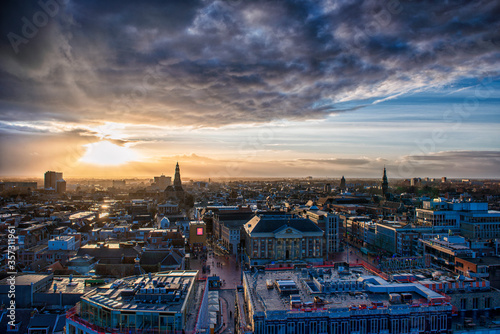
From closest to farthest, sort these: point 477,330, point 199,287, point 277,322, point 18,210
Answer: point 277,322 → point 477,330 → point 199,287 → point 18,210

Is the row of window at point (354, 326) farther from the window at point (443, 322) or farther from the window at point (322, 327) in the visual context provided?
the window at point (443, 322)

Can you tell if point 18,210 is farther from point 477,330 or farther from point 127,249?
point 477,330

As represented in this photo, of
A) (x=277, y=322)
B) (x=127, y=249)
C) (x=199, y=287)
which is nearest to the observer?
(x=277, y=322)

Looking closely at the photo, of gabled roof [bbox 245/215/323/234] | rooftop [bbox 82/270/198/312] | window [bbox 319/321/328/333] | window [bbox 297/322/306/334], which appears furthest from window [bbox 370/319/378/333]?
gabled roof [bbox 245/215/323/234]

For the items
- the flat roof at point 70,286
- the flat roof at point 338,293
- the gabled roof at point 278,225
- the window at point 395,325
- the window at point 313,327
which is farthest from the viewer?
the gabled roof at point 278,225

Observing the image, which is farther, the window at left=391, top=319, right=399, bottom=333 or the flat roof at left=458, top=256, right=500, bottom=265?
the flat roof at left=458, top=256, right=500, bottom=265

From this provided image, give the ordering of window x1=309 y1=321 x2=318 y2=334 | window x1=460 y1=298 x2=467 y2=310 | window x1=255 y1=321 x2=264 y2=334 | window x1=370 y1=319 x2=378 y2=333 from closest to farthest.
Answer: window x1=255 y1=321 x2=264 y2=334 < window x1=309 y1=321 x2=318 y2=334 < window x1=370 y1=319 x2=378 y2=333 < window x1=460 y1=298 x2=467 y2=310

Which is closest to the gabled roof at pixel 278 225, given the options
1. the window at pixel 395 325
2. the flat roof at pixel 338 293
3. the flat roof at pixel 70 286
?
the flat roof at pixel 338 293

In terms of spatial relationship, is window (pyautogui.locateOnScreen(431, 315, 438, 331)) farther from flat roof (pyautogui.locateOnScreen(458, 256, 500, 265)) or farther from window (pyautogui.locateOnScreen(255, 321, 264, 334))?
flat roof (pyautogui.locateOnScreen(458, 256, 500, 265))

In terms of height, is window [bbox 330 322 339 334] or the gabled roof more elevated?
the gabled roof

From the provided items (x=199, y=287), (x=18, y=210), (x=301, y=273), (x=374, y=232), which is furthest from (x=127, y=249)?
(x=18, y=210)

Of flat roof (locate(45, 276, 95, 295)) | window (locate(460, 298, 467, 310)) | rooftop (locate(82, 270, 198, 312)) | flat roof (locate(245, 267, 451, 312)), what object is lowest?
flat roof (locate(45, 276, 95, 295))
